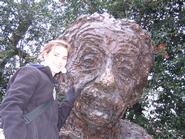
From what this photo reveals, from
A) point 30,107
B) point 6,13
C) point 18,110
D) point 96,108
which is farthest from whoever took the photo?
point 6,13

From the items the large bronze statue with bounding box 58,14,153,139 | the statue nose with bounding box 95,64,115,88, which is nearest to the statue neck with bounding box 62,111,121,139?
the large bronze statue with bounding box 58,14,153,139

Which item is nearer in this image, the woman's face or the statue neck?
the woman's face

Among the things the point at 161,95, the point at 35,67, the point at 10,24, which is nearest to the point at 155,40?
the point at 161,95

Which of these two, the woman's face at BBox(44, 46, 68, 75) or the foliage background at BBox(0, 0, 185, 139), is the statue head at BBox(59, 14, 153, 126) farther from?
the foliage background at BBox(0, 0, 185, 139)

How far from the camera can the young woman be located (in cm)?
276

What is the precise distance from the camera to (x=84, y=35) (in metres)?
3.97

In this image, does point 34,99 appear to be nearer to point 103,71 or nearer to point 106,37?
point 103,71

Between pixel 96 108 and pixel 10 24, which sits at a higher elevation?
pixel 10 24

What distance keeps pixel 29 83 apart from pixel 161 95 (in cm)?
507

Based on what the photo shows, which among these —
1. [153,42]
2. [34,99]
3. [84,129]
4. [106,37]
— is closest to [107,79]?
[106,37]

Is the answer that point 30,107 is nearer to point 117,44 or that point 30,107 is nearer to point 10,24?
point 117,44

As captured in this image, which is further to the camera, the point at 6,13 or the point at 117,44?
the point at 6,13

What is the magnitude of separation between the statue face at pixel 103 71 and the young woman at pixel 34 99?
483 millimetres

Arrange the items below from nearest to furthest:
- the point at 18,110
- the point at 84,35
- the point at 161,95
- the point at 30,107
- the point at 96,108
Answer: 1. the point at 18,110
2. the point at 30,107
3. the point at 96,108
4. the point at 84,35
5. the point at 161,95
